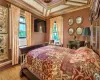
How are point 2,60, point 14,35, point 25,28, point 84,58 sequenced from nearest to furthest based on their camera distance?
point 84,58 < point 2,60 < point 14,35 < point 25,28

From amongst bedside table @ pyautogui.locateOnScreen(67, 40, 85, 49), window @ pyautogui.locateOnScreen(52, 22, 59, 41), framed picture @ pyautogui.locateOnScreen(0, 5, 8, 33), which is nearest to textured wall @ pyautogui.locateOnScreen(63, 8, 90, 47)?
bedside table @ pyautogui.locateOnScreen(67, 40, 85, 49)

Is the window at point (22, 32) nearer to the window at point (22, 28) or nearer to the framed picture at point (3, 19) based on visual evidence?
the window at point (22, 28)

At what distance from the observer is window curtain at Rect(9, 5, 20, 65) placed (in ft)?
10.7

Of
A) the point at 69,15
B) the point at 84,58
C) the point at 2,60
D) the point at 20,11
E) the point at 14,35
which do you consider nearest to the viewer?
the point at 84,58

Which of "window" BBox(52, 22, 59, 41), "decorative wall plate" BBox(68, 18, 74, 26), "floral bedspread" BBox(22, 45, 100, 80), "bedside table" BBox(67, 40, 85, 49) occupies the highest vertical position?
"decorative wall plate" BBox(68, 18, 74, 26)

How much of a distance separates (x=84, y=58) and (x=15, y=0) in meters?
3.22

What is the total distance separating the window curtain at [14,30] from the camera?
3.26 metres

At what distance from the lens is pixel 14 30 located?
3.34 metres

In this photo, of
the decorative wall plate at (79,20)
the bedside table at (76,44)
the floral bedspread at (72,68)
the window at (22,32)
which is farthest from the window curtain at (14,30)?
the decorative wall plate at (79,20)

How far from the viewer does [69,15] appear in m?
4.60

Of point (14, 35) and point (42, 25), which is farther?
point (42, 25)

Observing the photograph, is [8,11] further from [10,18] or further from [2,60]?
[2,60]

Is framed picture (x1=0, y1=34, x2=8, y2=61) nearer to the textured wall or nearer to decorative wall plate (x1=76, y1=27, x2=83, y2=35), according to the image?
the textured wall

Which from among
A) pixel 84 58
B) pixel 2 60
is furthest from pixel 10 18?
pixel 84 58
